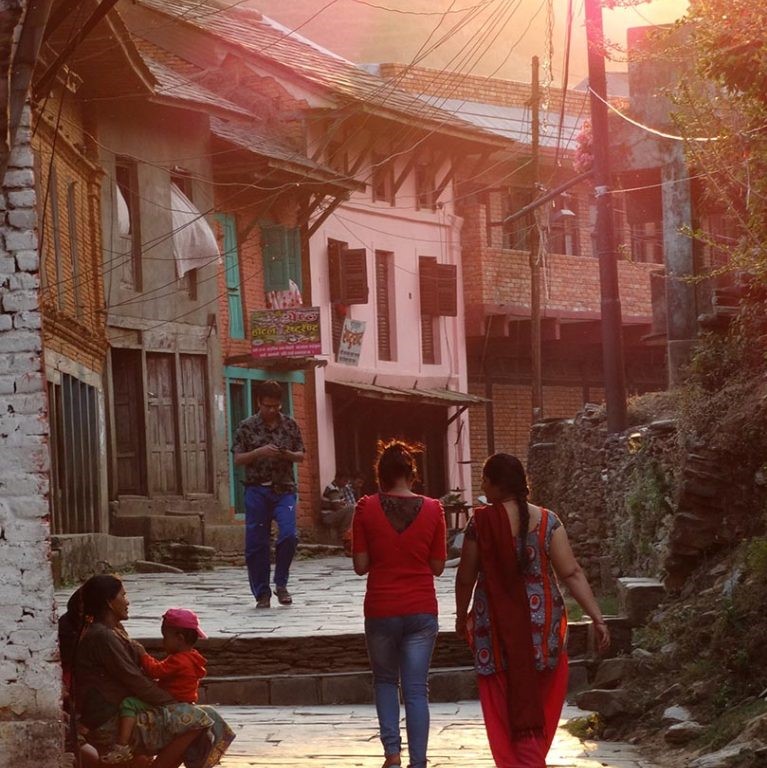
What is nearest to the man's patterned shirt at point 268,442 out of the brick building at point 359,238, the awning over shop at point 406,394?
the brick building at point 359,238

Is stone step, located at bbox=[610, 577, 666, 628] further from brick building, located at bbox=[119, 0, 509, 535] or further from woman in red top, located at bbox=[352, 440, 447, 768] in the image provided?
brick building, located at bbox=[119, 0, 509, 535]

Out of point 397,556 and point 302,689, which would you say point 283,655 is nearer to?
point 302,689

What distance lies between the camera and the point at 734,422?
45.6ft

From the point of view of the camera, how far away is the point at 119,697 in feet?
28.4

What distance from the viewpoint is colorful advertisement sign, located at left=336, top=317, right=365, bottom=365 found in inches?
1452

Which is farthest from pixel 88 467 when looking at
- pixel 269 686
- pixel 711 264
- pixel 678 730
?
pixel 678 730

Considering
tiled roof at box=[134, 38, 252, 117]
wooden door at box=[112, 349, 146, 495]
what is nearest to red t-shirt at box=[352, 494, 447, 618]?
tiled roof at box=[134, 38, 252, 117]

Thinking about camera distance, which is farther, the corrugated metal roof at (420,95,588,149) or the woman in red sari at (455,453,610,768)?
the corrugated metal roof at (420,95,588,149)

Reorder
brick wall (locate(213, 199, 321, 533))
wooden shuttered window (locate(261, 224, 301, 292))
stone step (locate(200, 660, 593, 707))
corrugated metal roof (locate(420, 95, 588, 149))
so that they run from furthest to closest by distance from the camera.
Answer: corrugated metal roof (locate(420, 95, 588, 149))
wooden shuttered window (locate(261, 224, 301, 292))
brick wall (locate(213, 199, 321, 533))
stone step (locate(200, 660, 593, 707))

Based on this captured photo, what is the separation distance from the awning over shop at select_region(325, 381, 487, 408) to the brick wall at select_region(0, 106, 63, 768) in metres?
27.3

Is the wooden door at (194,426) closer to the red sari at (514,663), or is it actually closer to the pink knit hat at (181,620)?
the pink knit hat at (181,620)

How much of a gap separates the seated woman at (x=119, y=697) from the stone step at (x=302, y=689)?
4529 millimetres

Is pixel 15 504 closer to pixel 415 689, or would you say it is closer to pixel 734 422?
pixel 415 689

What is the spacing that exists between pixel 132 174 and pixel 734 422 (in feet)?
53.6
